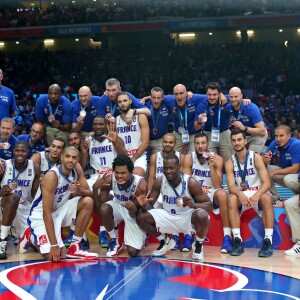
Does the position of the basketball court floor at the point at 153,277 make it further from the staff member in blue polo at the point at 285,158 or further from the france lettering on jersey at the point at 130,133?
the france lettering on jersey at the point at 130,133

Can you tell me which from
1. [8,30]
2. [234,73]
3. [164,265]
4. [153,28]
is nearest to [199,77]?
[234,73]

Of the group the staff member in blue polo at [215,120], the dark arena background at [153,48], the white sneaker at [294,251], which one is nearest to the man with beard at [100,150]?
the staff member in blue polo at [215,120]

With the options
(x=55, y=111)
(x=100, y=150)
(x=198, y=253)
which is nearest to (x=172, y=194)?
(x=198, y=253)

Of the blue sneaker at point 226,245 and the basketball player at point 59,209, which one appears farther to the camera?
the blue sneaker at point 226,245

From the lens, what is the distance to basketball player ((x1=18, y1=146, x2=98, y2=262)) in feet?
23.3

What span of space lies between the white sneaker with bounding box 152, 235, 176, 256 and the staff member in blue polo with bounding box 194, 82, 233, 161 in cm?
159

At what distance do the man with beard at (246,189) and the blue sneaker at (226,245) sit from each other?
3.1 inches

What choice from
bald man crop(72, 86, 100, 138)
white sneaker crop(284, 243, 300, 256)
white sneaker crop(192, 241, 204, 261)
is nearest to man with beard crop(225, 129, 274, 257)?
white sneaker crop(284, 243, 300, 256)

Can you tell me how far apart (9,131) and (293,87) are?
16340 mm

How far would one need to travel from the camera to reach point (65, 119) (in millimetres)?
8945

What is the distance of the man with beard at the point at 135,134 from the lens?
27.4 ft

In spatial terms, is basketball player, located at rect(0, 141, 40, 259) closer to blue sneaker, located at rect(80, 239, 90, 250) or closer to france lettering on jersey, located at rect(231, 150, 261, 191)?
blue sneaker, located at rect(80, 239, 90, 250)

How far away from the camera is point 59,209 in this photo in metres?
7.55

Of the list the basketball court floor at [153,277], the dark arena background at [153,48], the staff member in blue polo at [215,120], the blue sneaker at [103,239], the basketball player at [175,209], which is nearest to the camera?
the basketball court floor at [153,277]
